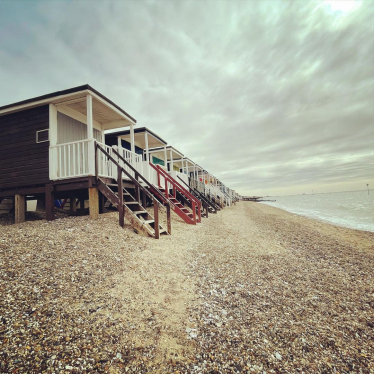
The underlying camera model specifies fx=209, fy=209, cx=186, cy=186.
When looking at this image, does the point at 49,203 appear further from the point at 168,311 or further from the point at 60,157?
the point at 168,311

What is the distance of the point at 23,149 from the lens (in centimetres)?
825

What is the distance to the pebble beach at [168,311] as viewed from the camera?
205 cm

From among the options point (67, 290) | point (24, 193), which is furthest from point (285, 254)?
Result: point (24, 193)

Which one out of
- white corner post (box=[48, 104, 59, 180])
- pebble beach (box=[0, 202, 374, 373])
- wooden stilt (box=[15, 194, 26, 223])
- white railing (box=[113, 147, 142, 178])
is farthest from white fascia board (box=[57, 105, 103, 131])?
pebble beach (box=[0, 202, 374, 373])

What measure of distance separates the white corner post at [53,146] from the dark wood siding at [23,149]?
0.24m

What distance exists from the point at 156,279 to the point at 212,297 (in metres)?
1.05

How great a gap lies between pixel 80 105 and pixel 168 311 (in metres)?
9.07

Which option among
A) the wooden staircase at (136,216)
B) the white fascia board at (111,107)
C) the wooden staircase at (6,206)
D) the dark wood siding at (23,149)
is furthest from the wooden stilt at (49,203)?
the wooden staircase at (6,206)

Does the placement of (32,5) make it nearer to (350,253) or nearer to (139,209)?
(139,209)

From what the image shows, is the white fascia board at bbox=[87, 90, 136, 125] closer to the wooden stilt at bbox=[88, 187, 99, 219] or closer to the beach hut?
the beach hut

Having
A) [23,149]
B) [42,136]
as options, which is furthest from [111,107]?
[23,149]

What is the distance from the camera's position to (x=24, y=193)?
827cm

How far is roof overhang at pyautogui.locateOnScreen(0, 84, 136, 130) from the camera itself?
7.47m

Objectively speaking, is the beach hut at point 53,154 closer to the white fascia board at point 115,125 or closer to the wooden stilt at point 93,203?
the wooden stilt at point 93,203
